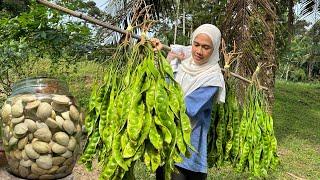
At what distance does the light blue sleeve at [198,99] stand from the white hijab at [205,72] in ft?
0.10

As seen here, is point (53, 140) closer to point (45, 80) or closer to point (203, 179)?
point (45, 80)

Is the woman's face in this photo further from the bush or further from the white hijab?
the bush

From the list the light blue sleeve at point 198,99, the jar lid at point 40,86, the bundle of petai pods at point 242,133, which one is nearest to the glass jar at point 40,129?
the jar lid at point 40,86

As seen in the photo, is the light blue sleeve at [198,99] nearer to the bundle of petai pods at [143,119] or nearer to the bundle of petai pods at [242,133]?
the bundle of petai pods at [242,133]

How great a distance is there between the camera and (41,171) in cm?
196

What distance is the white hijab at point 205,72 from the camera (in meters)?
2.60

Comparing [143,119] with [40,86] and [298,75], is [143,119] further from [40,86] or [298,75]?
[298,75]

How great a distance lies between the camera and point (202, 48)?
8.57 ft

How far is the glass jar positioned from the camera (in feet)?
6.26

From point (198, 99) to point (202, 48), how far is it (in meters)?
0.30

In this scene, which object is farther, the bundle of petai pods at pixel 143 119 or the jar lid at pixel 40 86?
the jar lid at pixel 40 86

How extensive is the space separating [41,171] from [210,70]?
45.5 inches

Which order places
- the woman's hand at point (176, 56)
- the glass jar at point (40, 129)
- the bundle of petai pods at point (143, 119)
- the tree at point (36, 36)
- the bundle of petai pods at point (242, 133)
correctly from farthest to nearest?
the tree at point (36, 36), the bundle of petai pods at point (242, 133), the woman's hand at point (176, 56), the glass jar at point (40, 129), the bundle of petai pods at point (143, 119)

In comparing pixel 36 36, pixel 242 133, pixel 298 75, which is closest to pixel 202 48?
pixel 242 133
